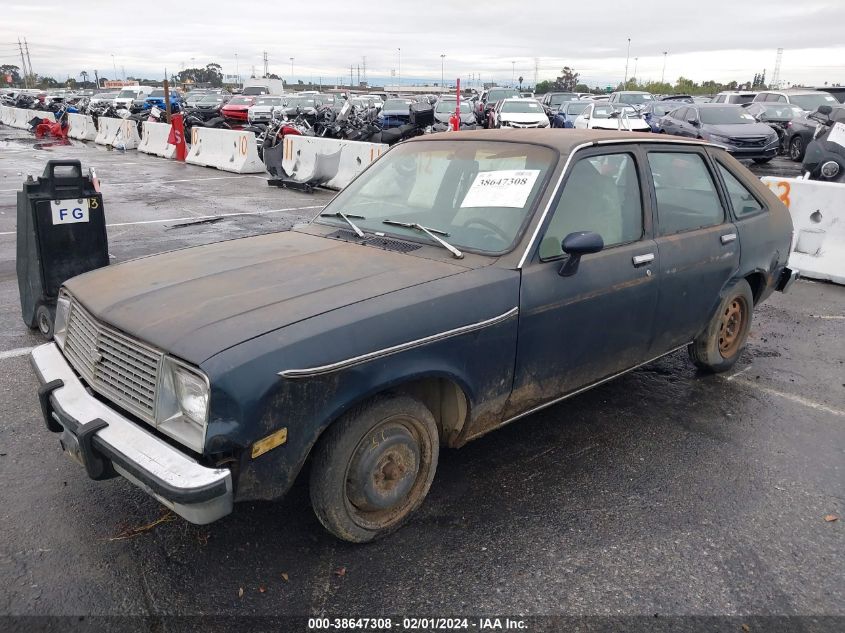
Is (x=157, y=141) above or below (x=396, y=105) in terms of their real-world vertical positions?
below

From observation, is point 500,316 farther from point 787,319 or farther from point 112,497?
point 787,319

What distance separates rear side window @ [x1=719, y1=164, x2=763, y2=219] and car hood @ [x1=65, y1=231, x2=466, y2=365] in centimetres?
246

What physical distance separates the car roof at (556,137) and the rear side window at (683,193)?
0.45 feet

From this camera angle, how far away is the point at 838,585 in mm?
2760

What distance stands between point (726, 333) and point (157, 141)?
67.2 ft

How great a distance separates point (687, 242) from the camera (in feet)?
13.4

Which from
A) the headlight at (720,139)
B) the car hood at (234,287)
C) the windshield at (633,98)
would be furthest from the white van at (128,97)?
the car hood at (234,287)

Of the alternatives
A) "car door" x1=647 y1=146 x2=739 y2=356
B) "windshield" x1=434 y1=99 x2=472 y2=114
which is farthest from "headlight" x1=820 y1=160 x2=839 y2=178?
"windshield" x1=434 y1=99 x2=472 y2=114

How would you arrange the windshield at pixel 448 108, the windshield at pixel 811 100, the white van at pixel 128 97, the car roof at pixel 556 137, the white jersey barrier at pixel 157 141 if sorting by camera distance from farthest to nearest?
the white van at pixel 128 97 → the windshield at pixel 448 108 → the windshield at pixel 811 100 → the white jersey barrier at pixel 157 141 → the car roof at pixel 556 137

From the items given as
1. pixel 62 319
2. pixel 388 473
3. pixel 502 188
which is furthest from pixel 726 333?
pixel 62 319

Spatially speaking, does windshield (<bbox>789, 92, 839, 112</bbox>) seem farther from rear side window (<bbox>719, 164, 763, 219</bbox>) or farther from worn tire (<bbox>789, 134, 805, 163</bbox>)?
rear side window (<bbox>719, 164, 763, 219</bbox>)

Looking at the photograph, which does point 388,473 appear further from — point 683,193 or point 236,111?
point 236,111

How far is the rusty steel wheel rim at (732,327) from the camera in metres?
4.74

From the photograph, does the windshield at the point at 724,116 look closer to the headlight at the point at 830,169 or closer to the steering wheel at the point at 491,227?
the headlight at the point at 830,169
